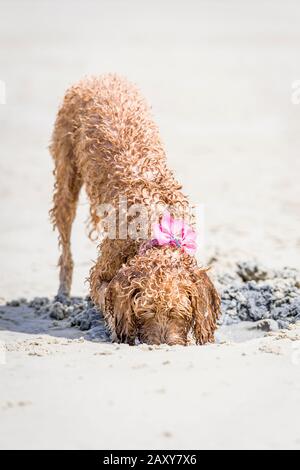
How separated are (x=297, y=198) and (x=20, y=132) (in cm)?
632

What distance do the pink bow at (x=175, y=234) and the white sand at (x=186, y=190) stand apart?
0.79 meters

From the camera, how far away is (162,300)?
6.50 meters

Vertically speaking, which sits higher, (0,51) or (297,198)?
(0,51)

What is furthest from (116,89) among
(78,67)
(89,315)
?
(78,67)

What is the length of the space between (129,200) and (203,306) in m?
1.11

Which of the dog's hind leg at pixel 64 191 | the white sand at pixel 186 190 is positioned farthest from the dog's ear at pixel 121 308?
the dog's hind leg at pixel 64 191

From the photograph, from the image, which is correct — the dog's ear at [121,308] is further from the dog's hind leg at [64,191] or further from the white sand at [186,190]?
the dog's hind leg at [64,191]

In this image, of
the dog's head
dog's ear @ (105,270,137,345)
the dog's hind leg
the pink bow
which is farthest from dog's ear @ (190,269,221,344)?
the dog's hind leg

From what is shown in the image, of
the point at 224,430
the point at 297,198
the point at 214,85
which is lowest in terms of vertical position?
the point at 224,430

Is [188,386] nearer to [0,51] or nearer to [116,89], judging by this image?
[116,89]

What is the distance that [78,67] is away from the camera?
22.0m

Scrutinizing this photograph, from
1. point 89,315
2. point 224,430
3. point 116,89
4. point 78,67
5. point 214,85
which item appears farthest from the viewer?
point 78,67

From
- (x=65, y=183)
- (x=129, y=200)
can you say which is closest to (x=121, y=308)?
(x=129, y=200)

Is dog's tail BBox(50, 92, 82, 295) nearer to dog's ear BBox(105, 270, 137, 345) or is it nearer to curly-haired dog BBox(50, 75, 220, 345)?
curly-haired dog BBox(50, 75, 220, 345)
